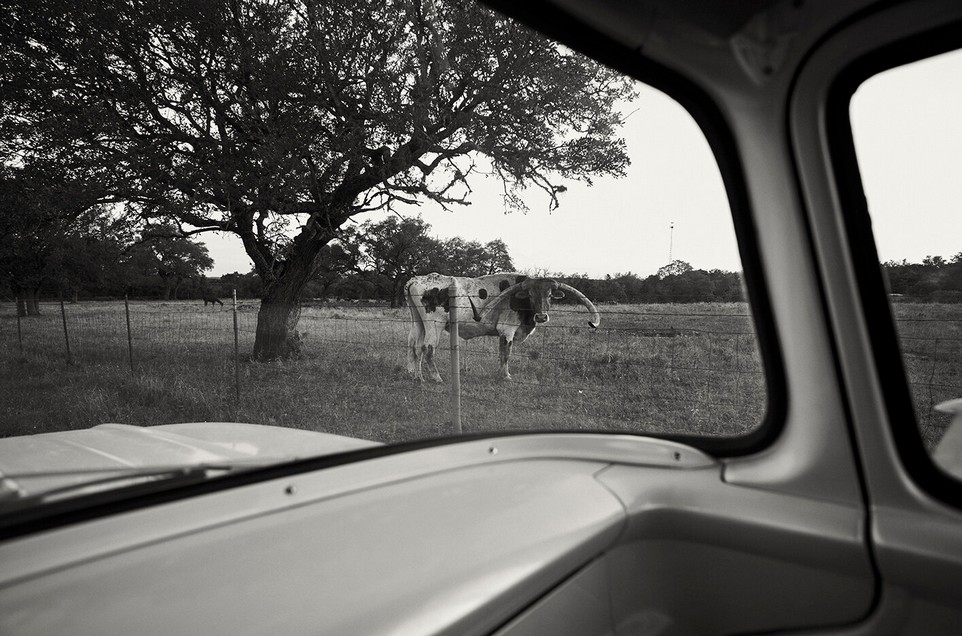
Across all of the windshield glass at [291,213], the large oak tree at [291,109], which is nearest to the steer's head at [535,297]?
the windshield glass at [291,213]

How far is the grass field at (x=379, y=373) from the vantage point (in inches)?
46.4

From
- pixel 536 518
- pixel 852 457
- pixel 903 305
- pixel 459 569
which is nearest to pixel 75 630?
pixel 459 569

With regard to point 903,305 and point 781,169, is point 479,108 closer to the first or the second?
point 781,169

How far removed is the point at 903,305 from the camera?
3.90 ft

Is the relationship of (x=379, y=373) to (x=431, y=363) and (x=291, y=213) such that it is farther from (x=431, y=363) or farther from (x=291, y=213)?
(x=291, y=213)

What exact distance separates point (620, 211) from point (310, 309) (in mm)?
1028

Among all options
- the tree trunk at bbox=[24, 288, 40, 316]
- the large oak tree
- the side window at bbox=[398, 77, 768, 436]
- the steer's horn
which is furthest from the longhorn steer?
the tree trunk at bbox=[24, 288, 40, 316]

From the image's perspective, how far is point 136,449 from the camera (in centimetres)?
108

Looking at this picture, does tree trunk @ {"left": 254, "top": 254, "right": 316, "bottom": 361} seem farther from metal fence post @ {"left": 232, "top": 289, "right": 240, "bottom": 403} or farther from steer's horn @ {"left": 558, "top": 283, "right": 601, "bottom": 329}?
steer's horn @ {"left": 558, "top": 283, "right": 601, "bottom": 329}

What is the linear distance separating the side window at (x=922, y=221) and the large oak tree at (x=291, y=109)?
55 centimetres

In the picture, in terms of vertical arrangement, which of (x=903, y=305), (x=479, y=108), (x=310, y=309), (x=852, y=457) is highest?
(x=479, y=108)

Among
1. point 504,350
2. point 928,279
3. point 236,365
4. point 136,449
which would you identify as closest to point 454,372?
point 504,350

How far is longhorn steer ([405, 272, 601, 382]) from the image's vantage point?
308 cm

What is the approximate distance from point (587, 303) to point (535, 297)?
1.18 feet
